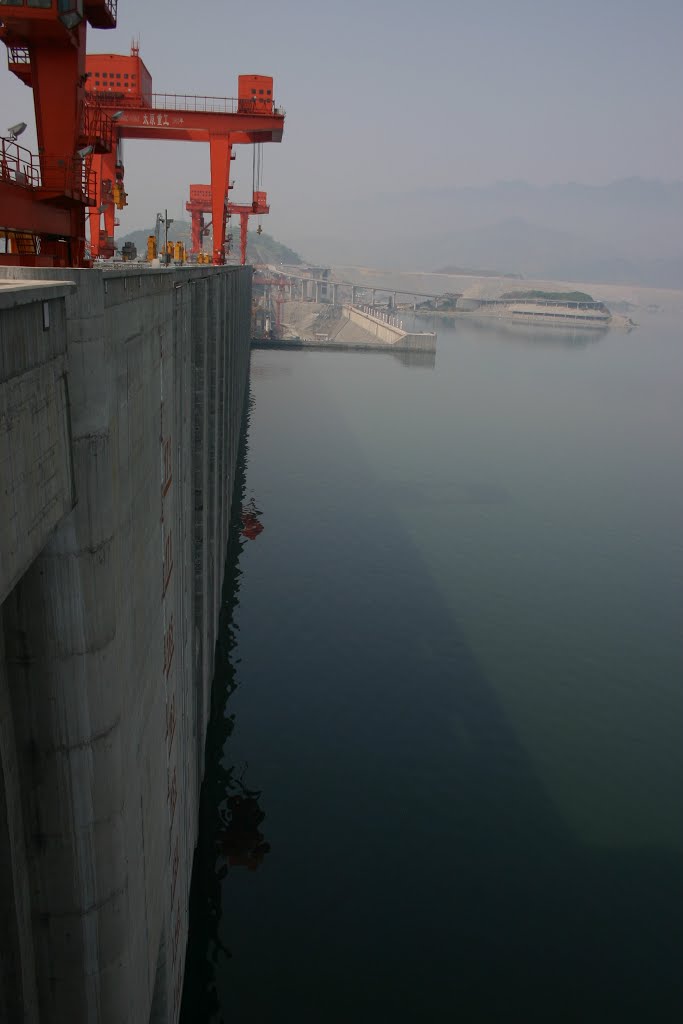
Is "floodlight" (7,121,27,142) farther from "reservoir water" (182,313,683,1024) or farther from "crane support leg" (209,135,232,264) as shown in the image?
"crane support leg" (209,135,232,264)

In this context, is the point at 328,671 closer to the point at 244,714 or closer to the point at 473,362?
the point at 244,714

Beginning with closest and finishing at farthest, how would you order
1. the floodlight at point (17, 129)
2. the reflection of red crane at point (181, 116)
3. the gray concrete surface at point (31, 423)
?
1. the gray concrete surface at point (31, 423)
2. the floodlight at point (17, 129)
3. the reflection of red crane at point (181, 116)

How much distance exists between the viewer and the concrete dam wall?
20.7 ft

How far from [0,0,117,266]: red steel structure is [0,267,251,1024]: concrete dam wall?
1012cm

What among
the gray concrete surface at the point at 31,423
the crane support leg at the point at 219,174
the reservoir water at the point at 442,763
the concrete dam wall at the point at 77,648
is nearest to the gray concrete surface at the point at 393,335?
the crane support leg at the point at 219,174

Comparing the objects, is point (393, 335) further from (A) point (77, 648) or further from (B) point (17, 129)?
(A) point (77, 648)

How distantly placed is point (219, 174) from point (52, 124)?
30.6 metres

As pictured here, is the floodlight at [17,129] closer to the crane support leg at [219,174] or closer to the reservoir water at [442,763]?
the reservoir water at [442,763]

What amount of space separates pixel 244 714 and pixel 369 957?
9.86 meters

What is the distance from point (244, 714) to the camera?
83.3 ft

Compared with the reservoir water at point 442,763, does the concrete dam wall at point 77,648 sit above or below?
above

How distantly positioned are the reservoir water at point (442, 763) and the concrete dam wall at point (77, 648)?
24.2 feet

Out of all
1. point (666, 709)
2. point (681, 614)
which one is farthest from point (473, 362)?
point (666, 709)

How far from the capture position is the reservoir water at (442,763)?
1661 cm
